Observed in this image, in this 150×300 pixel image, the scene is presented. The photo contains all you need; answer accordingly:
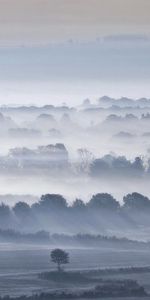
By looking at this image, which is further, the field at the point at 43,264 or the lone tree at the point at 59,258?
the lone tree at the point at 59,258

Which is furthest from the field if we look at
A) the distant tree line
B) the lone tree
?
the distant tree line

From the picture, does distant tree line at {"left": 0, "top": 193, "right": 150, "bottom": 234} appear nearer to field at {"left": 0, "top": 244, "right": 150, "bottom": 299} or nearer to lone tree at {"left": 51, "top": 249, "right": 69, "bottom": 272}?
field at {"left": 0, "top": 244, "right": 150, "bottom": 299}

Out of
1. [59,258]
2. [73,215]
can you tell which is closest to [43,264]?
[59,258]

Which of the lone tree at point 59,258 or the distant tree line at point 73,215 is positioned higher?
the distant tree line at point 73,215

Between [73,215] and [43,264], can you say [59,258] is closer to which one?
[43,264]

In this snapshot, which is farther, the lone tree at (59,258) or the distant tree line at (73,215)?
the distant tree line at (73,215)

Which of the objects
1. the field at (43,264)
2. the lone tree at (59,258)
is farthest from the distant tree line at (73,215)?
the lone tree at (59,258)

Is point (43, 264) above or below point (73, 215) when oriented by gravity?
below

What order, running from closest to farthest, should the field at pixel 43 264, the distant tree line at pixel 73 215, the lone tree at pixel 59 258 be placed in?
1. the field at pixel 43 264
2. the lone tree at pixel 59 258
3. the distant tree line at pixel 73 215

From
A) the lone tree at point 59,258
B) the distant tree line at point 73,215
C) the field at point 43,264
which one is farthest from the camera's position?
the distant tree line at point 73,215

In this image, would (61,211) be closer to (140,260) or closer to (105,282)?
(140,260)

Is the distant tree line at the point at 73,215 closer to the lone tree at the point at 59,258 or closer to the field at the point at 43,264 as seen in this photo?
the field at the point at 43,264
